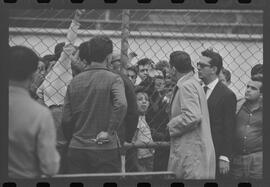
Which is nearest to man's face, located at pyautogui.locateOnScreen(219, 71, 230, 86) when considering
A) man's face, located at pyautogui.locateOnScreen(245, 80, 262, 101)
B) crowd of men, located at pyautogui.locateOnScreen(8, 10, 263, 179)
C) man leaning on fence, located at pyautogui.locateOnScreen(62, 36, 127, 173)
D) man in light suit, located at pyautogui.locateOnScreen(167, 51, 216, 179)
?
crowd of men, located at pyautogui.locateOnScreen(8, 10, 263, 179)

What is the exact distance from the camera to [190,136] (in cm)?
499

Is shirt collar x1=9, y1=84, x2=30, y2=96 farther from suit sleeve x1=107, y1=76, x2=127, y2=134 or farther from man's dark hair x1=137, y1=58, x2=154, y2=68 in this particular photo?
man's dark hair x1=137, y1=58, x2=154, y2=68

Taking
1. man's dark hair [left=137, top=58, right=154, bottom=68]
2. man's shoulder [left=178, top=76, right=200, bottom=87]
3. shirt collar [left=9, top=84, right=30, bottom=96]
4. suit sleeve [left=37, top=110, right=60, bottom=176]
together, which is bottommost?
suit sleeve [left=37, top=110, right=60, bottom=176]

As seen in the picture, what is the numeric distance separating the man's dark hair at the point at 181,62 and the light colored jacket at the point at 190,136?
0.13m

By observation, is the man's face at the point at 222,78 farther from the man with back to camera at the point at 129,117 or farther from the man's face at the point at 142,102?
the man with back to camera at the point at 129,117

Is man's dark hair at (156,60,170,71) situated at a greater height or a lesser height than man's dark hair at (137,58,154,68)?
lesser

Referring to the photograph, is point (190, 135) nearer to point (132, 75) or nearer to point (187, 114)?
point (187, 114)

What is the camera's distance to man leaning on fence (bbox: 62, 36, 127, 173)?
15.6ft

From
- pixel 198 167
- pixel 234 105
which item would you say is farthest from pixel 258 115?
pixel 198 167

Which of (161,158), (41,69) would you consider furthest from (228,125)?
(41,69)

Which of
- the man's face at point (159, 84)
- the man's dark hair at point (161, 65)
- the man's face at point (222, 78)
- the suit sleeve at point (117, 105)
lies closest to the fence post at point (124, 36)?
the suit sleeve at point (117, 105)

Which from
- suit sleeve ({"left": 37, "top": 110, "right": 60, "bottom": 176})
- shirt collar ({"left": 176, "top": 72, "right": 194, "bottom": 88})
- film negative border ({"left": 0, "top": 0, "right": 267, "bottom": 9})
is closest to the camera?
suit sleeve ({"left": 37, "top": 110, "right": 60, "bottom": 176})

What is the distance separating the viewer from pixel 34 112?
3.84 m

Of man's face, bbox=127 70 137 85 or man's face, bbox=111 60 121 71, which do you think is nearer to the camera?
man's face, bbox=111 60 121 71
